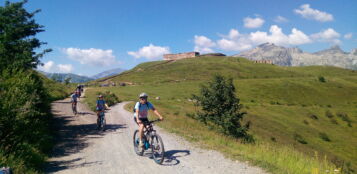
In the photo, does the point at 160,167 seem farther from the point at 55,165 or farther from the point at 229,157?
the point at 55,165

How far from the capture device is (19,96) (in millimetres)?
10070

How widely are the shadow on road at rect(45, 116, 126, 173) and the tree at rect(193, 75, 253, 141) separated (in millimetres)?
14280

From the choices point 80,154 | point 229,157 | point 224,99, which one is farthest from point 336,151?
point 80,154

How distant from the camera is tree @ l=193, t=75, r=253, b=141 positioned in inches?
1087

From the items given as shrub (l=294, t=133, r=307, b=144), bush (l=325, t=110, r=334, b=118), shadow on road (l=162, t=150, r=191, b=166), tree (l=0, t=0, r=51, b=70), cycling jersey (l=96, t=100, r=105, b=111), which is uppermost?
tree (l=0, t=0, r=51, b=70)

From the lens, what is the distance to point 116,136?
15.3 meters

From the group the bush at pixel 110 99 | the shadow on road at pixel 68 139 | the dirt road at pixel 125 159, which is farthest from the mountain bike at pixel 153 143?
the bush at pixel 110 99

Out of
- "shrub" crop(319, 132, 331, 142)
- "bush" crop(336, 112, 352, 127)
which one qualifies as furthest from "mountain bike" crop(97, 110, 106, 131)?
"bush" crop(336, 112, 352, 127)

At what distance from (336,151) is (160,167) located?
4450 centimetres

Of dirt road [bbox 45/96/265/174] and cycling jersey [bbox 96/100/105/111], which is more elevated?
cycling jersey [bbox 96/100/105/111]

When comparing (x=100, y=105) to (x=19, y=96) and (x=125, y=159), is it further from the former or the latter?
(x=125, y=159)

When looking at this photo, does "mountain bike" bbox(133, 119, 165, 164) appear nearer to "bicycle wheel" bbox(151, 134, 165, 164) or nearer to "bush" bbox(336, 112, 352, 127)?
"bicycle wheel" bbox(151, 134, 165, 164)

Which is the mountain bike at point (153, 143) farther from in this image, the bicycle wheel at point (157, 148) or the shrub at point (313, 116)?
the shrub at point (313, 116)

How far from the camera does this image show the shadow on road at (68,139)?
32.0 ft
